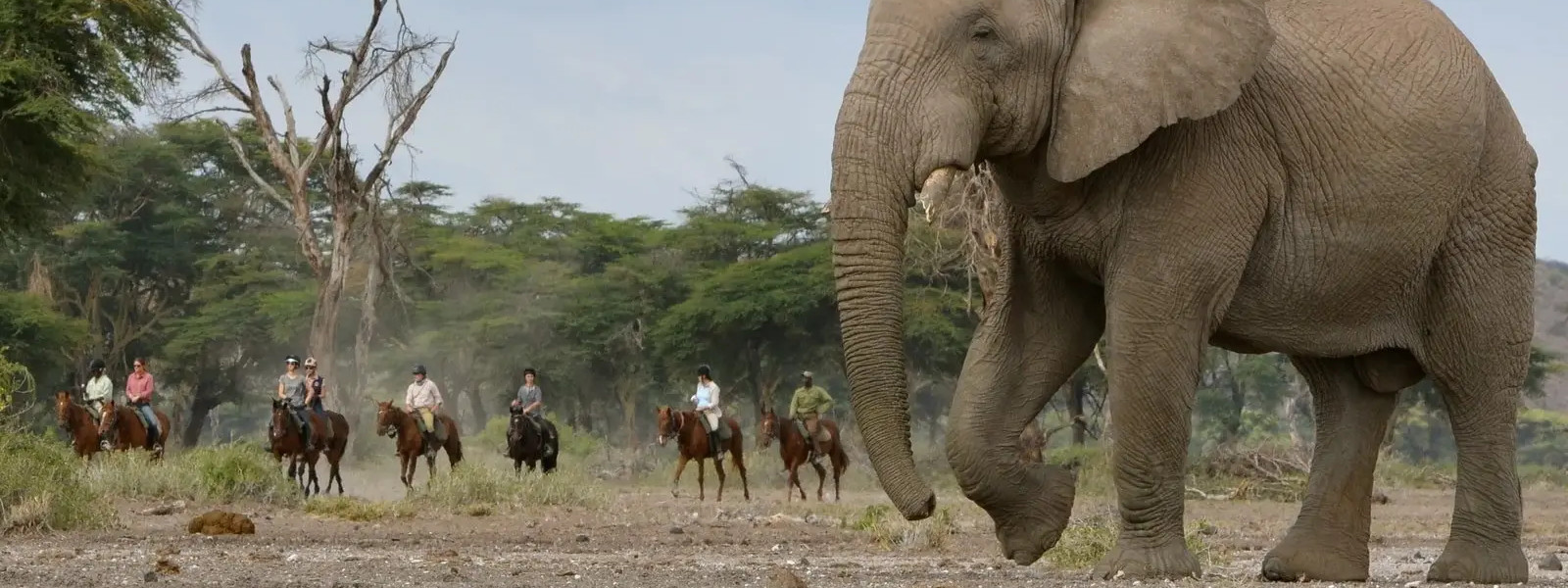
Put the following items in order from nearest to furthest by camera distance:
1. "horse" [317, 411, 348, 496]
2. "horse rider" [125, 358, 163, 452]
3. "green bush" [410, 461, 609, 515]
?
"green bush" [410, 461, 609, 515]
"horse rider" [125, 358, 163, 452]
"horse" [317, 411, 348, 496]

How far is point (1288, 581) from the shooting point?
381 inches

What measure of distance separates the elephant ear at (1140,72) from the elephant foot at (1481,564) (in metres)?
2.62

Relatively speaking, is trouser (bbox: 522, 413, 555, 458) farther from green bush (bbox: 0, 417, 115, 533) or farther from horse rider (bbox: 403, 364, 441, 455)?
green bush (bbox: 0, 417, 115, 533)

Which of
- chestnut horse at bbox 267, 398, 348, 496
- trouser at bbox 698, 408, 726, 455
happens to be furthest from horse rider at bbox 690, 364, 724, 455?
chestnut horse at bbox 267, 398, 348, 496

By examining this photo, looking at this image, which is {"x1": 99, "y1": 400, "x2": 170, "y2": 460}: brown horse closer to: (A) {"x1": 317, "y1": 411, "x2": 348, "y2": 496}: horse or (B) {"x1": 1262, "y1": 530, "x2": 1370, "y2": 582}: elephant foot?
(A) {"x1": 317, "y1": 411, "x2": 348, "y2": 496}: horse

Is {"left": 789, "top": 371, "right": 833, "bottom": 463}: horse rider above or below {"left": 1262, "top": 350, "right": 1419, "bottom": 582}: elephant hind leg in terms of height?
above

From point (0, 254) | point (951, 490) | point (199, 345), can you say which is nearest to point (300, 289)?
point (199, 345)

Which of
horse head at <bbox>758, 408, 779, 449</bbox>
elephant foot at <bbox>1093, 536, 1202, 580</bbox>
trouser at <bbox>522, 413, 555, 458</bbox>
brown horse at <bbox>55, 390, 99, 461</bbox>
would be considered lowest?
elephant foot at <bbox>1093, 536, 1202, 580</bbox>

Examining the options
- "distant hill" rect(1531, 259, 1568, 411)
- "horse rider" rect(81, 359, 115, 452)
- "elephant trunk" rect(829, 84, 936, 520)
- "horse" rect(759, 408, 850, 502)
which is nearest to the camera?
"elephant trunk" rect(829, 84, 936, 520)

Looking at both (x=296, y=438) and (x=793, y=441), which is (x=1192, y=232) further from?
(x=793, y=441)

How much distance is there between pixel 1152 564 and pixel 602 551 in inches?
202

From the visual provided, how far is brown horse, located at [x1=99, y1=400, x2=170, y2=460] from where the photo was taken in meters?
25.2

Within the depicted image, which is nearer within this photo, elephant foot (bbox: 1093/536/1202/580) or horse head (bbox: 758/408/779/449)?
elephant foot (bbox: 1093/536/1202/580)

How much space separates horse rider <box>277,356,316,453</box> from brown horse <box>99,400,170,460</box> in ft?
4.98
